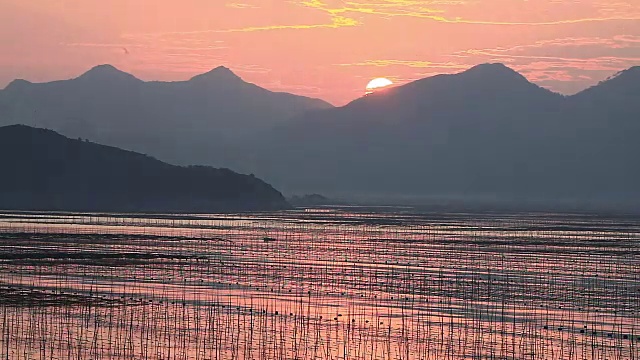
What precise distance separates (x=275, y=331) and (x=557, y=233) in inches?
3381

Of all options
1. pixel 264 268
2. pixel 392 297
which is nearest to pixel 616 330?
pixel 392 297

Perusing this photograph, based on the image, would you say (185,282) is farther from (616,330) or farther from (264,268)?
(616,330)

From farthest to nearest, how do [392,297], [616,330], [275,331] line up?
[392,297] → [616,330] → [275,331]

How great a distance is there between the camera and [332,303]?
5294 cm

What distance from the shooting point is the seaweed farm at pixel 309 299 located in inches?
1592

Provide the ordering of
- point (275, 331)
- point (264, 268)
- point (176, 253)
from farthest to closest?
point (176, 253) → point (264, 268) → point (275, 331)

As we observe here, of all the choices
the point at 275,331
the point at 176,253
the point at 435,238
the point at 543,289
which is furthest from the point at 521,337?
the point at 435,238

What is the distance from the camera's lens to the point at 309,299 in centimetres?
5378

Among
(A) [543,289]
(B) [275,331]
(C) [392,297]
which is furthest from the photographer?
(A) [543,289]

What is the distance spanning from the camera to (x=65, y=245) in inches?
3334

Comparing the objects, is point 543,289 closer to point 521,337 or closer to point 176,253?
point 521,337

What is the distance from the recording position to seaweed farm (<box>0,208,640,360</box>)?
1592 inches

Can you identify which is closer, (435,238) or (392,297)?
(392,297)

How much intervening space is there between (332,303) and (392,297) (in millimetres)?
4903
